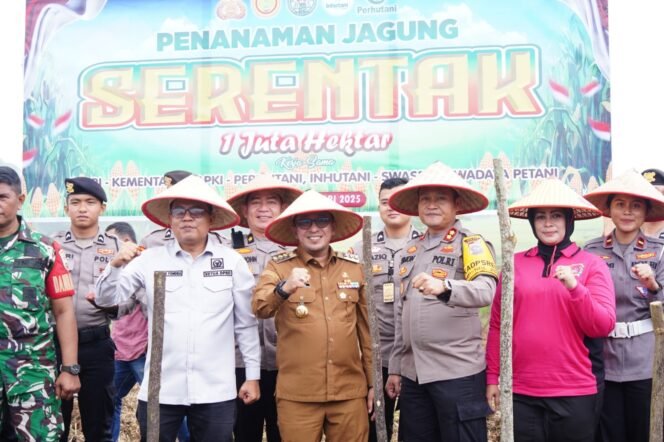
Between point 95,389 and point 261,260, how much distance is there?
4.20 ft

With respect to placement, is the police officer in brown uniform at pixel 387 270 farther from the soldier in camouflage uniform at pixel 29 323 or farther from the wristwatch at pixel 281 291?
the soldier in camouflage uniform at pixel 29 323

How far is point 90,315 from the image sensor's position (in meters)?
4.08

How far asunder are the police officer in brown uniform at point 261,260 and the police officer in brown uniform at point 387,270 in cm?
55

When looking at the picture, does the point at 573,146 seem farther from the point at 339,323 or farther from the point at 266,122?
the point at 339,323

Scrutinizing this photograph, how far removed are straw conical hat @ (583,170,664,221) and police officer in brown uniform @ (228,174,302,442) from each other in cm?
180

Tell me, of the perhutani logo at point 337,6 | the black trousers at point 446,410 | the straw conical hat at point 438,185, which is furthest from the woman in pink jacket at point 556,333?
the perhutani logo at point 337,6

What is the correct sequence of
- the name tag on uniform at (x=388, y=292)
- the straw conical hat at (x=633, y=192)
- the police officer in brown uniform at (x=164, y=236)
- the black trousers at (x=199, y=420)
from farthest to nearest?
the police officer in brown uniform at (x=164, y=236) → the name tag on uniform at (x=388, y=292) → the straw conical hat at (x=633, y=192) → the black trousers at (x=199, y=420)

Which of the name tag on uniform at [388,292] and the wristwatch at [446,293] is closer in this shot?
the wristwatch at [446,293]

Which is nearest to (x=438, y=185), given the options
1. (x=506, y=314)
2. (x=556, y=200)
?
(x=556, y=200)

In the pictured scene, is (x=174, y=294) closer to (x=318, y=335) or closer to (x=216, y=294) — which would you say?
(x=216, y=294)

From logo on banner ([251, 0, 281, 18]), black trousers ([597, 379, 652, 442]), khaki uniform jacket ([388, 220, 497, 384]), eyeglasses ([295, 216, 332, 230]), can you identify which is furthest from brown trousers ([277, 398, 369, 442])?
logo on banner ([251, 0, 281, 18])

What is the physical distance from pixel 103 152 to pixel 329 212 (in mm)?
3344

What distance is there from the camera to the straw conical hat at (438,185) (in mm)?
3324

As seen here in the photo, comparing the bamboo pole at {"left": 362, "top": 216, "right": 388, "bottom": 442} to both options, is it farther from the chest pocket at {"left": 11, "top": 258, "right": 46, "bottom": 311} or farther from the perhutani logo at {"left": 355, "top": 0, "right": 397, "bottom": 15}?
the perhutani logo at {"left": 355, "top": 0, "right": 397, "bottom": 15}
